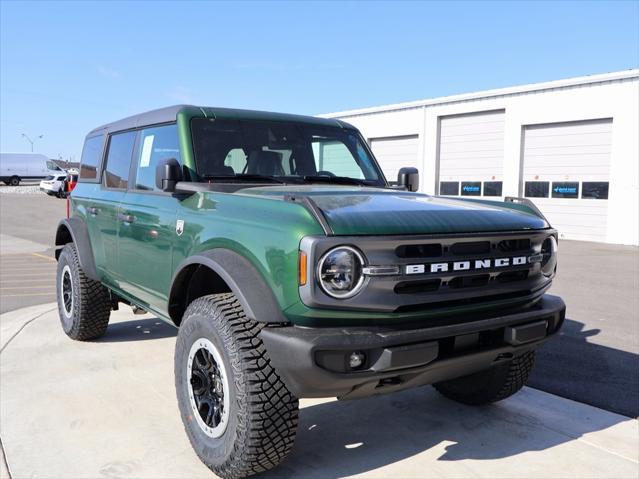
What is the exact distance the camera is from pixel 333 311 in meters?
2.49

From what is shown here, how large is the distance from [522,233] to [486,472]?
4.04 ft

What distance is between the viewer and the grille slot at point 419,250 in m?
2.55

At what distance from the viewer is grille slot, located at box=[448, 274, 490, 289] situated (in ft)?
9.00

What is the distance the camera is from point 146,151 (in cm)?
418

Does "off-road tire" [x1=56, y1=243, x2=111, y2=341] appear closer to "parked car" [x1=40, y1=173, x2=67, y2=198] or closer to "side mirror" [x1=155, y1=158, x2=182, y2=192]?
"side mirror" [x1=155, y1=158, x2=182, y2=192]

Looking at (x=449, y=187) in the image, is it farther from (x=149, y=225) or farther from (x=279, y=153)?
(x=149, y=225)

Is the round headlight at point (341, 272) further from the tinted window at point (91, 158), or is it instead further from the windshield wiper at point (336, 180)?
the tinted window at point (91, 158)

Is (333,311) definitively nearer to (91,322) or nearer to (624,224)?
(91,322)

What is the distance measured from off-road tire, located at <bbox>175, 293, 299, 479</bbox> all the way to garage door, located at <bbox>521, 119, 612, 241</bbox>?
1670 cm

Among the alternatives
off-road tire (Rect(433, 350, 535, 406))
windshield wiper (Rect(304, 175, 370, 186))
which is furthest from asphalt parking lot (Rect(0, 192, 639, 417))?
windshield wiper (Rect(304, 175, 370, 186))

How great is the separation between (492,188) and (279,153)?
17167mm

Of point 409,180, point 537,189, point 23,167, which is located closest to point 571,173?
point 537,189

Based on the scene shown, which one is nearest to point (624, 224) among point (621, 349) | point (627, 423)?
point (621, 349)

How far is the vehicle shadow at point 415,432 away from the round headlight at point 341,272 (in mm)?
1060
